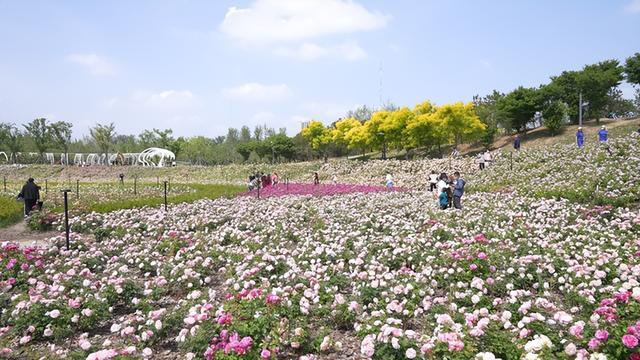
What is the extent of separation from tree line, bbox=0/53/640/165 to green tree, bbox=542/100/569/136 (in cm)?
10

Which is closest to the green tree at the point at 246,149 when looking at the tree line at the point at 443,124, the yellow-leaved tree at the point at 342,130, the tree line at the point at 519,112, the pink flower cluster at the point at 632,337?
the tree line at the point at 443,124

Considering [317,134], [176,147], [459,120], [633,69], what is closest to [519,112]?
[459,120]

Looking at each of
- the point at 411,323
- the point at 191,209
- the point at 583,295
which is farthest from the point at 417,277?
the point at 191,209

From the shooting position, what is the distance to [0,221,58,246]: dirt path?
46.4ft

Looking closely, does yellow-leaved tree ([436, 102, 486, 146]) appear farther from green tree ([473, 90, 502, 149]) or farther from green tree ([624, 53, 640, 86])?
green tree ([624, 53, 640, 86])

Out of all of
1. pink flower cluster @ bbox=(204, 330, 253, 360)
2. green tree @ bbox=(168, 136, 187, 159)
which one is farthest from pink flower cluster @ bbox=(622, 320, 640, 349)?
green tree @ bbox=(168, 136, 187, 159)

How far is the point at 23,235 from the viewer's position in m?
14.8

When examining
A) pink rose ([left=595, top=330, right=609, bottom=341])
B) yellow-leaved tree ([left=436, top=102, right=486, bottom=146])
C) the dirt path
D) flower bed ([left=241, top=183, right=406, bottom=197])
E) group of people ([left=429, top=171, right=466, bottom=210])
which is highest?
yellow-leaved tree ([left=436, top=102, right=486, bottom=146])

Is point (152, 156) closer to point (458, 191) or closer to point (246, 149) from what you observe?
point (246, 149)

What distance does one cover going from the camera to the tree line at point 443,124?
49.2 meters

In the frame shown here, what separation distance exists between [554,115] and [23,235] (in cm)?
4814

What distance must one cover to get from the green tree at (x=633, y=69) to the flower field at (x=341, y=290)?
1723 inches

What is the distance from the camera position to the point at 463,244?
8867 millimetres

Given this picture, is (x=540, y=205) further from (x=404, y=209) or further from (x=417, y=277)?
(x=417, y=277)
